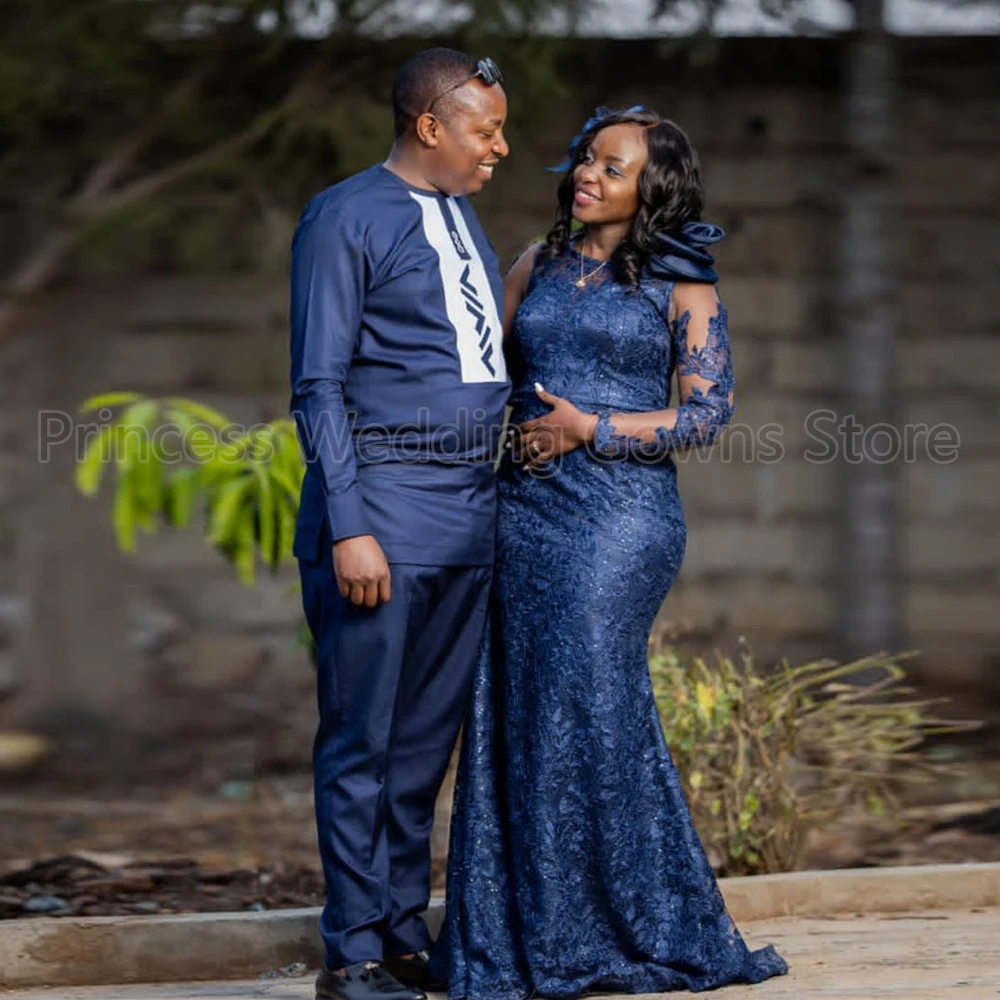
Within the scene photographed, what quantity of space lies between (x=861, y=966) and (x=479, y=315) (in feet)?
5.20

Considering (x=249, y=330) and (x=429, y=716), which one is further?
(x=249, y=330)

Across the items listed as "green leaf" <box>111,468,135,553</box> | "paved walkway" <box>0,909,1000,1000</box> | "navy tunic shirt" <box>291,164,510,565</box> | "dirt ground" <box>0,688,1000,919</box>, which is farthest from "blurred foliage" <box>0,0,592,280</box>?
"paved walkway" <box>0,909,1000,1000</box>

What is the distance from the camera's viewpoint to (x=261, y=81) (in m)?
7.16

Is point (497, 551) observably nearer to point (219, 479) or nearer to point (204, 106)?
point (219, 479)

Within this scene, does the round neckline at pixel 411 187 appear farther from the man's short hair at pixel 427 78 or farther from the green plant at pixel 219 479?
the green plant at pixel 219 479

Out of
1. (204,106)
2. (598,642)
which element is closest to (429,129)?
(598,642)

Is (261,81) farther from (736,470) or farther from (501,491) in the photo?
(501,491)

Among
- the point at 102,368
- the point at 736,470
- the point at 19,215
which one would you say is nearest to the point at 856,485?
the point at 736,470

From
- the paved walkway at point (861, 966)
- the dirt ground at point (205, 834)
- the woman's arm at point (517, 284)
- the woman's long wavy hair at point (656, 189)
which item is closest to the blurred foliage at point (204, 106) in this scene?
the dirt ground at point (205, 834)

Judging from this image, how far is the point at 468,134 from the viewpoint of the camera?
11.7ft

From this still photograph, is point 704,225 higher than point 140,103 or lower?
lower

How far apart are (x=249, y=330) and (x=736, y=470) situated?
6.86 ft

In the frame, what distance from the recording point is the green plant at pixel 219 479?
4816mm

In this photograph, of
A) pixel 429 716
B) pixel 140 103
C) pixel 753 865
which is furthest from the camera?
pixel 140 103
